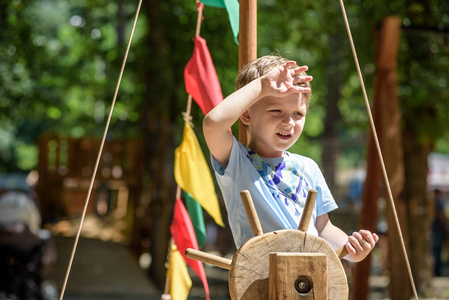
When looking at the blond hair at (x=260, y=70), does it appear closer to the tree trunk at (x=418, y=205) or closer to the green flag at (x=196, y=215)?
the green flag at (x=196, y=215)

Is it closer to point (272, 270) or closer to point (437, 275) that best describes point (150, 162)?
point (437, 275)

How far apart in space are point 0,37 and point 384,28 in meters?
5.06

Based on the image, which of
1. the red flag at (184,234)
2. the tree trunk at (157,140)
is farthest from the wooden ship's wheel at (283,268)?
the tree trunk at (157,140)

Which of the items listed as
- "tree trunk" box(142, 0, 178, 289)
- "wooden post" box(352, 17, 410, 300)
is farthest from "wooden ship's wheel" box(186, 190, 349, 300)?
"tree trunk" box(142, 0, 178, 289)

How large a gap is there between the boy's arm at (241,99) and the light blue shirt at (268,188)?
0.10 metres

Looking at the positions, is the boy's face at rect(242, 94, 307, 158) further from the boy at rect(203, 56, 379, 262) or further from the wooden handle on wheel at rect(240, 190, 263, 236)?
the wooden handle on wheel at rect(240, 190, 263, 236)

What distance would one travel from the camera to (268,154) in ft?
7.64

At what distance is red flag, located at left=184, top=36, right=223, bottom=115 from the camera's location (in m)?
3.32

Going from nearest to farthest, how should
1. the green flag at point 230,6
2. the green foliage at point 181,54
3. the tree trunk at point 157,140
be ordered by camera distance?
the green flag at point 230,6 → the green foliage at point 181,54 → the tree trunk at point 157,140

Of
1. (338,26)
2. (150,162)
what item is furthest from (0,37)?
(338,26)

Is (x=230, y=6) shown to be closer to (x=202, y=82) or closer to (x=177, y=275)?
(x=202, y=82)

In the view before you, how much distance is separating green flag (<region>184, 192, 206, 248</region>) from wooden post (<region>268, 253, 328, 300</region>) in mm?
1797

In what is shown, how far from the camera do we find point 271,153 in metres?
2.33

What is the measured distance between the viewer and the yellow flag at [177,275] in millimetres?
3508
